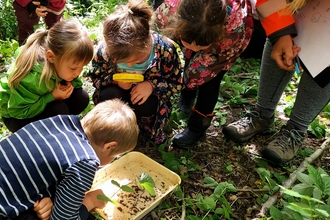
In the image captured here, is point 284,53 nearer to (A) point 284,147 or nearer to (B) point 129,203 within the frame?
(A) point 284,147

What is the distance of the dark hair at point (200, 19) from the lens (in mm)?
1576

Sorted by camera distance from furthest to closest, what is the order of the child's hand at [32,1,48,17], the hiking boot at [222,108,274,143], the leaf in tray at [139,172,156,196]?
the child's hand at [32,1,48,17] → the hiking boot at [222,108,274,143] → the leaf in tray at [139,172,156,196]

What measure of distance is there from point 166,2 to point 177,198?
3.14ft

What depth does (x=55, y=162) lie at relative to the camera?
1241 millimetres

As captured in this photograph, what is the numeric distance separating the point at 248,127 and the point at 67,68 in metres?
1.06

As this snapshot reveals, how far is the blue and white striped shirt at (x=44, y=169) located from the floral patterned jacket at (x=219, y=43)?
31.0 inches

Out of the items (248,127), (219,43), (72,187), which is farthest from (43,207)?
(248,127)

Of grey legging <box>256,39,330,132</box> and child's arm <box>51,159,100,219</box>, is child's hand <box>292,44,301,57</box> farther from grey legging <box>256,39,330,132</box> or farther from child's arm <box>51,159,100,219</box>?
child's arm <box>51,159,100,219</box>

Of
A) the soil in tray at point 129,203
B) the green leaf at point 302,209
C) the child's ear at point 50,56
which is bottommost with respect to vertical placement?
the soil in tray at point 129,203

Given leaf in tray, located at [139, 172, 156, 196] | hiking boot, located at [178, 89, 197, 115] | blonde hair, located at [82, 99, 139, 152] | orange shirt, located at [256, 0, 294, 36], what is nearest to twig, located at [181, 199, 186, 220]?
leaf in tray, located at [139, 172, 156, 196]

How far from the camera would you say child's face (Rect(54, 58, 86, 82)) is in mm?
1645

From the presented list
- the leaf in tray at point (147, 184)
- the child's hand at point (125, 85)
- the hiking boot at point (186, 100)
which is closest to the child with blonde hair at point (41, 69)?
the child's hand at point (125, 85)

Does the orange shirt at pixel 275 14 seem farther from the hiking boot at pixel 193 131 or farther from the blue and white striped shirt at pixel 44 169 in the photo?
the blue and white striped shirt at pixel 44 169

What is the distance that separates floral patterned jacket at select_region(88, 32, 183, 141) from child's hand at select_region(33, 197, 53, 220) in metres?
0.75
